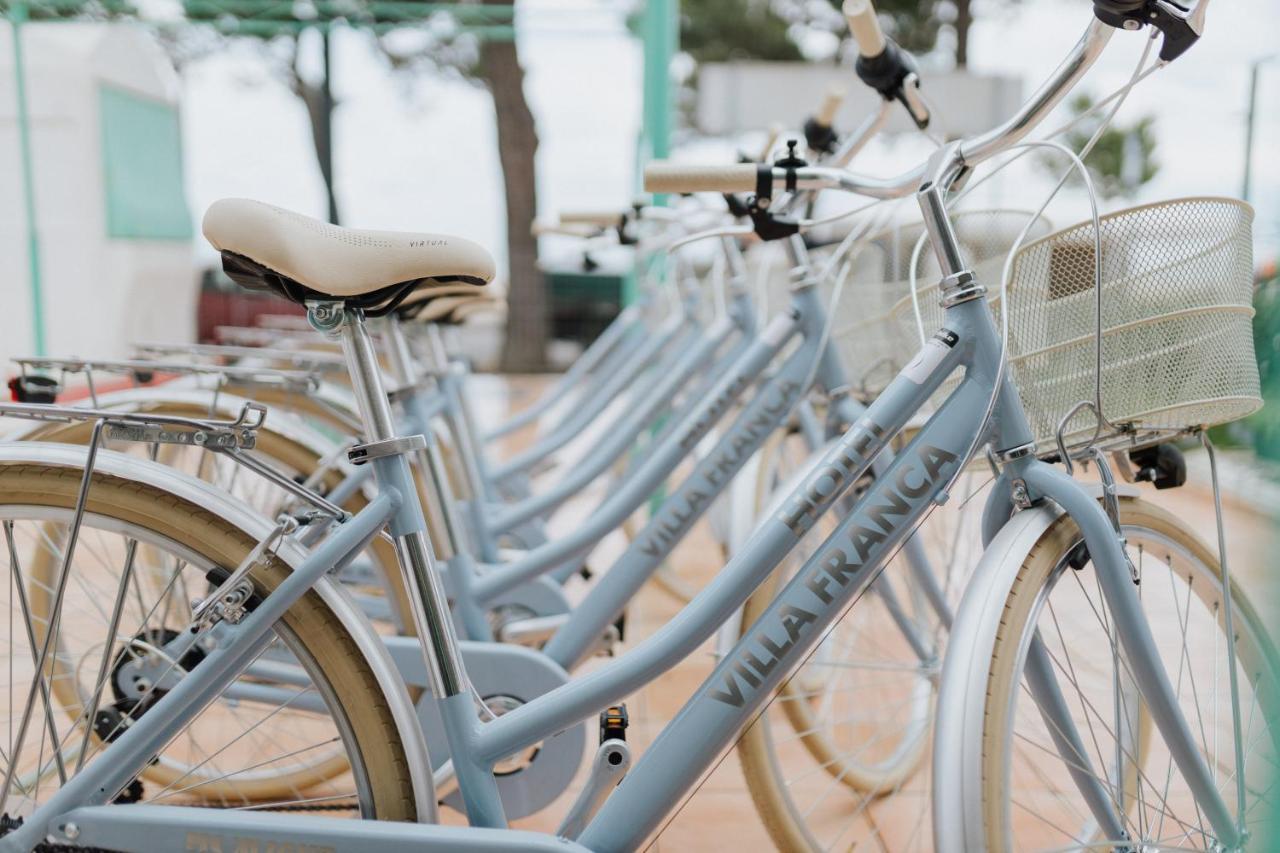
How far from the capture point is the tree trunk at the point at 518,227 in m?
6.92

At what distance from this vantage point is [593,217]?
236 centimetres

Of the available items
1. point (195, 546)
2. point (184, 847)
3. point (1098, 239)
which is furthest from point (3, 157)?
point (1098, 239)

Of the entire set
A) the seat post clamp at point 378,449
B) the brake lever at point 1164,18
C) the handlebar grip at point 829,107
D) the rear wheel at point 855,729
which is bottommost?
the rear wheel at point 855,729

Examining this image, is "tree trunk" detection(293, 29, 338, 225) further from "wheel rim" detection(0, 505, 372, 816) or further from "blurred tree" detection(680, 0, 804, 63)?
"blurred tree" detection(680, 0, 804, 63)

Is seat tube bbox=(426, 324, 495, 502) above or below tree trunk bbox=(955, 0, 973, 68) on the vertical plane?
below

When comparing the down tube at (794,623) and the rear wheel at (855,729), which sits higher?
the down tube at (794,623)

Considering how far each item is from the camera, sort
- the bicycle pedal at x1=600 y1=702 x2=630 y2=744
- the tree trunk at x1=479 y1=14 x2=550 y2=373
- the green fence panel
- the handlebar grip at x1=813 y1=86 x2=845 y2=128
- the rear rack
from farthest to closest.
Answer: the tree trunk at x1=479 y1=14 x2=550 y2=373 → the green fence panel → the handlebar grip at x1=813 y1=86 x2=845 y2=128 → the bicycle pedal at x1=600 y1=702 x2=630 y2=744 → the rear rack

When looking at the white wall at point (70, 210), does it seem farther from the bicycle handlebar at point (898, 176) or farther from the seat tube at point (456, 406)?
the bicycle handlebar at point (898, 176)

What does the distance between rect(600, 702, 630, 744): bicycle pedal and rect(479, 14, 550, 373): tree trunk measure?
5666mm

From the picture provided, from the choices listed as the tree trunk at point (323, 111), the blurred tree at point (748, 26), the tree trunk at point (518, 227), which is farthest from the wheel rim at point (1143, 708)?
the blurred tree at point (748, 26)

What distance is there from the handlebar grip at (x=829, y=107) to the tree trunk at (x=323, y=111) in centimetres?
318

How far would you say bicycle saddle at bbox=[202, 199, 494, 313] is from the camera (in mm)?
1008

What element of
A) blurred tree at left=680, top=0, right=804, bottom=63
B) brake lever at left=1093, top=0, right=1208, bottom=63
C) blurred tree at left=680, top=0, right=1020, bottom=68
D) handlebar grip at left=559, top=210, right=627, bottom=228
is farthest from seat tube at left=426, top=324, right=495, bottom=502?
blurred tree at left=680, top=0, right=804, bottom=63

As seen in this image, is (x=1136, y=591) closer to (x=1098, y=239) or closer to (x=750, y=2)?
(x=1098, y=239)
